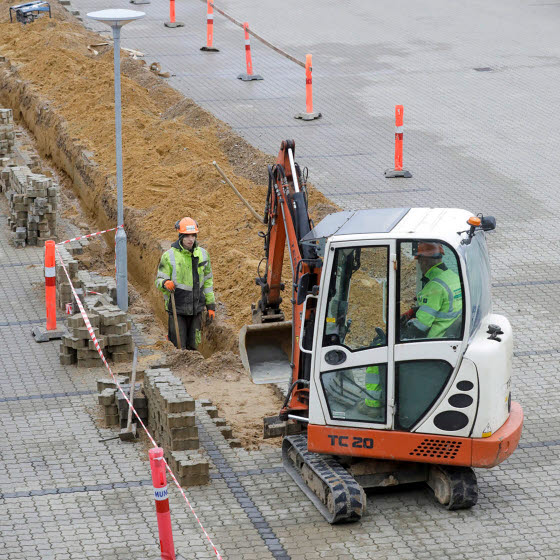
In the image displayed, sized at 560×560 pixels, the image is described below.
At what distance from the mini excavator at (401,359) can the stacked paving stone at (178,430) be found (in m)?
1.04

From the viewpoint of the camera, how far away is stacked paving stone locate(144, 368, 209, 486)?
981 cm

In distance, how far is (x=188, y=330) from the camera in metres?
13.6

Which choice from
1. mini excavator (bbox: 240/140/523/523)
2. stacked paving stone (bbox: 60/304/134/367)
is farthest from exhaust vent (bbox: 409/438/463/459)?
stacked paving stone (bbox: 60/304/134/367)

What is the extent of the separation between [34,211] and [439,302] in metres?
9.22

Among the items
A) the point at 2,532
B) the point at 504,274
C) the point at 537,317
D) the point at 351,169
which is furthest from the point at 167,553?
the point at 351,169

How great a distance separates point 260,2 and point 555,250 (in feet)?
66.3

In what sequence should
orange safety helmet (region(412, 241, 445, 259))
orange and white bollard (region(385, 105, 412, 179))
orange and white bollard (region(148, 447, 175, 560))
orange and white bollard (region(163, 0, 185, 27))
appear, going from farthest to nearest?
orange and white bollard (region(163, 0, 185, 27)) → orange and white bollard (region(385, 105, 412, 179)) → orange safety helmet (region(412, 241, 445, 259)) → orange and white bollard (region(148, 447, 175, 560))

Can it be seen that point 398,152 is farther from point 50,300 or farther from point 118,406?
point 118,406

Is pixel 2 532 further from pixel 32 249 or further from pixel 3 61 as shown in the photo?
pixel 3 61

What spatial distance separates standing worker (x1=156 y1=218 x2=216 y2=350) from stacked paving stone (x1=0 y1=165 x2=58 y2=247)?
410 cm

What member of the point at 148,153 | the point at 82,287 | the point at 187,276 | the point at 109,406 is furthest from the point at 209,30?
the point at 109,406

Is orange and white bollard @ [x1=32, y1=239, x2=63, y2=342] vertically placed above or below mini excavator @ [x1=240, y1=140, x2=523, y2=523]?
below

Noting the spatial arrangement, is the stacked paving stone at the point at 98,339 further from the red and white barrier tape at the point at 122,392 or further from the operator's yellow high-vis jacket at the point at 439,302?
the operator's yellow high-vis jacket at the point at 439,302

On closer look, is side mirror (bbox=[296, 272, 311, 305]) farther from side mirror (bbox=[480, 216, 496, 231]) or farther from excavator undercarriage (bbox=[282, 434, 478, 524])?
side mirror (bbox=[480, 216, 496, 231])
